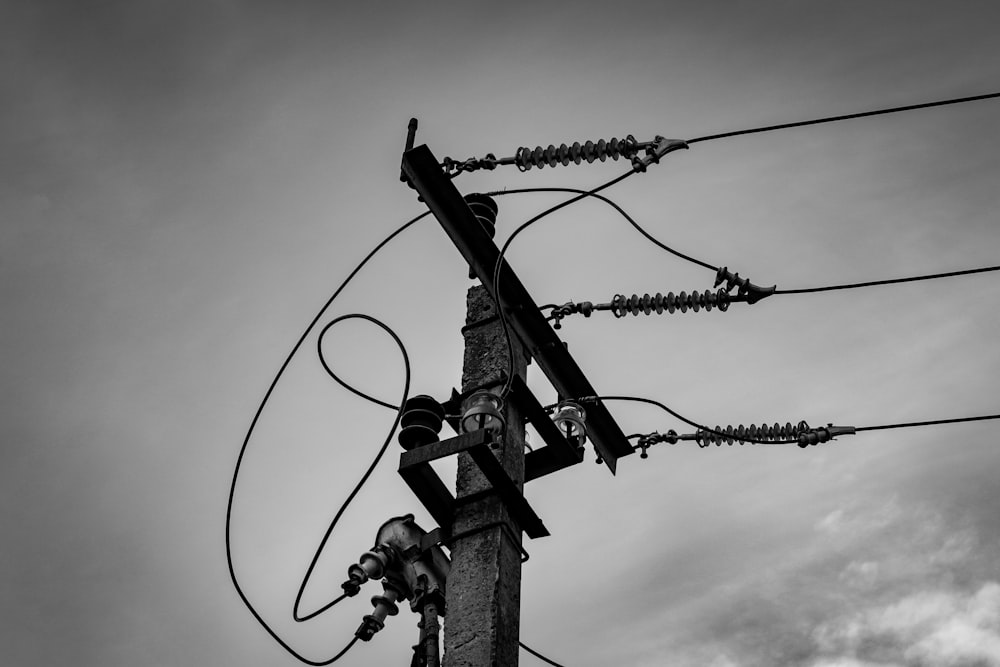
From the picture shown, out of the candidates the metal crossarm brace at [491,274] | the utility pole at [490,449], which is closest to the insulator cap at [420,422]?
the utility pole at [490,449]

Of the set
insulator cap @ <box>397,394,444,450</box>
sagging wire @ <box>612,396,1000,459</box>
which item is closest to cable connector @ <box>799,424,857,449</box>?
sagging wire @ <box>612,396,1000,459</box>

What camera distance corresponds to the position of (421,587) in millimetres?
5359

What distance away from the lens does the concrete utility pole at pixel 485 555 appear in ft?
15.6

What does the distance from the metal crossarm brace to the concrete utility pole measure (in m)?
0.29

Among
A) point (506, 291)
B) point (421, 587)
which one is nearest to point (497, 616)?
point (421, 587)

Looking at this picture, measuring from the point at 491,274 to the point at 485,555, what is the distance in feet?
5.82

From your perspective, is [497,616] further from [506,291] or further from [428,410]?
[506,291]

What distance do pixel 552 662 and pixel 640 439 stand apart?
4.50 feet

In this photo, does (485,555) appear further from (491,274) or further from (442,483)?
(491,274)

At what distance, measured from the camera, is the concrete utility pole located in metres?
4.76

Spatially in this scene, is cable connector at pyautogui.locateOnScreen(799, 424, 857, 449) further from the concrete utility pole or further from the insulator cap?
the insulator cap

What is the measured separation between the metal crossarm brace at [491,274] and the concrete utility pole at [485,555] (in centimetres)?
29

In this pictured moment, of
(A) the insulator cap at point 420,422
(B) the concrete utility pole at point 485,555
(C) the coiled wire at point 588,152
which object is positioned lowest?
(B) the concrete utility pole at point 485,555

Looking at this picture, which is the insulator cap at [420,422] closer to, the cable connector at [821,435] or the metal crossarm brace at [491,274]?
the metal crossarm brace at [491,274]
